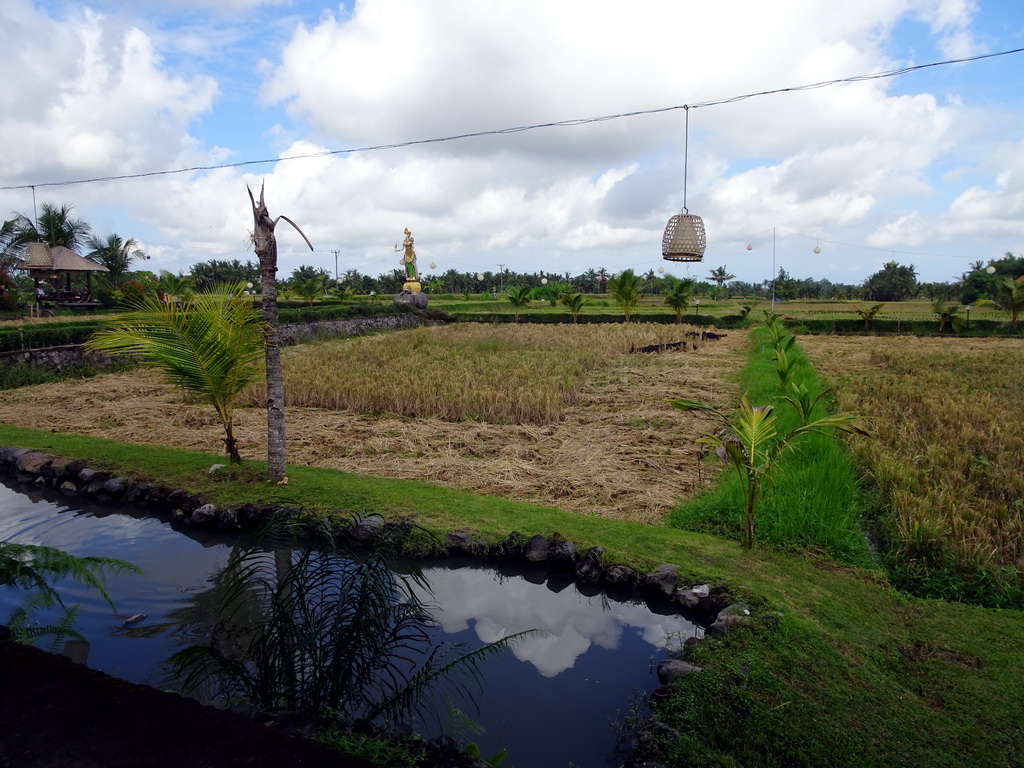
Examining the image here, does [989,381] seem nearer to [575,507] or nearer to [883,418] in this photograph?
[883,418]

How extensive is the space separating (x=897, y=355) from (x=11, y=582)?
16904mm

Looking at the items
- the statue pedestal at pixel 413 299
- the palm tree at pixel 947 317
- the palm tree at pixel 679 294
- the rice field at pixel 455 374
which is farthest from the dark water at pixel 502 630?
the statue pedestal at pixel 413 299

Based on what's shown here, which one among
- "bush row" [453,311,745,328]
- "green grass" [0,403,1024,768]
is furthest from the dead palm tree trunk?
"bush row" [453,311,745,328]

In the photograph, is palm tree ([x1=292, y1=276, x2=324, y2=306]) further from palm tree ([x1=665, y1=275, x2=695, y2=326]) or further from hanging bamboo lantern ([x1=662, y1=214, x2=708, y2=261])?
hanging bamboo lantern ([x1=662, y1=214, x2=708, y2=261])

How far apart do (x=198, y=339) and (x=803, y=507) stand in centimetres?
535

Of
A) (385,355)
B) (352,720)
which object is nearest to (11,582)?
(352,720)

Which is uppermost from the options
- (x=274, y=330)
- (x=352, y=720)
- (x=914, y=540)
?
(x=274, y=330)

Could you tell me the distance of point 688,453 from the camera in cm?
732

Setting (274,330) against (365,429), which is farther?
(365,429)

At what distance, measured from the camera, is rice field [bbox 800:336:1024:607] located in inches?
165

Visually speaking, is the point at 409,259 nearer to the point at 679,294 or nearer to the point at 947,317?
the point at 679,294

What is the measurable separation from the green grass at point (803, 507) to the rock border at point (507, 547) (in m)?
1.04

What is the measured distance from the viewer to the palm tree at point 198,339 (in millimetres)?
5773

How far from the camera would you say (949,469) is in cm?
606
